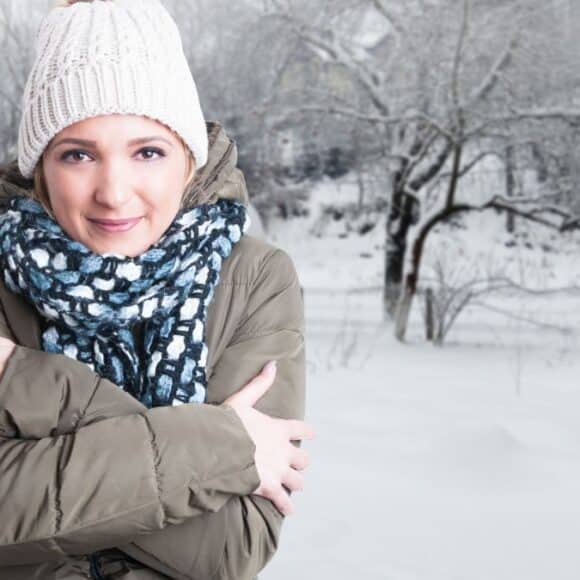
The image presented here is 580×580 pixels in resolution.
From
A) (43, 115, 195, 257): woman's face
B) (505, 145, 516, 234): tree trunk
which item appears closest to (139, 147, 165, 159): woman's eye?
(43, 115, 195, 257): woman's face

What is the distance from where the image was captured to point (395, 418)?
5.29 m

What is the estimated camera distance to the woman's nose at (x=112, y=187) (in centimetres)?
144

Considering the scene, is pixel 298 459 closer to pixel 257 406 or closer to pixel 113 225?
pixel 257 406

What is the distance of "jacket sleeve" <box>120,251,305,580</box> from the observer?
145 cm

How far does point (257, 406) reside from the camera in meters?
1.61

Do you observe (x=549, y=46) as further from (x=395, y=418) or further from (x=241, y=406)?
(x=241, y=406)

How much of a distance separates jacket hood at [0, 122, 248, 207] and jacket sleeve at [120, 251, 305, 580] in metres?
0.17

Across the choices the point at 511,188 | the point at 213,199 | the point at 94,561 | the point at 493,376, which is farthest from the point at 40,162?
the point at 511,188

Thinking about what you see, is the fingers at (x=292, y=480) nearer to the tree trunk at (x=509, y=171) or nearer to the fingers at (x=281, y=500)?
the fingers at (x=281, y=500)

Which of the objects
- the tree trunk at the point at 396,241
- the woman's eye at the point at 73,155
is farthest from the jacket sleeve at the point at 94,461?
the tree trunk at the point at 396,241

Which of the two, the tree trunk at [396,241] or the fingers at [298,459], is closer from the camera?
the fingers at [298,459]

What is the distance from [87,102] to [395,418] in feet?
13.5

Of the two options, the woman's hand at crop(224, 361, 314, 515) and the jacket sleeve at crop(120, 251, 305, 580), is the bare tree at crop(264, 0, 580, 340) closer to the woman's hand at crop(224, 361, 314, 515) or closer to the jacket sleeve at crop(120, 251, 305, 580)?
the jacket sleeve at crop(120, 251, 305, 580)

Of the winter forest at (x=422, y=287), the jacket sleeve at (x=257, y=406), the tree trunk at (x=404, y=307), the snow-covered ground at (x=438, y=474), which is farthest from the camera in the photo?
the tree trunk at (x=404, y=307)
